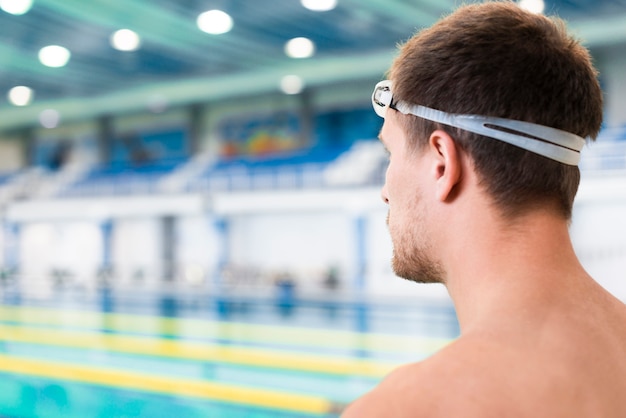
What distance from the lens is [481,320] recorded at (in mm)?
859

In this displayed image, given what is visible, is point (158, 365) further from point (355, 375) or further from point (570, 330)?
point (570, 330)

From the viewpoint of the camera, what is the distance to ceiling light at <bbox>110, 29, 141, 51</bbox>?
11539mm

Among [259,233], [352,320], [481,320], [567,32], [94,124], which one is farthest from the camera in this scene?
[94,124]

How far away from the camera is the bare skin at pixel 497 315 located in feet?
2.52

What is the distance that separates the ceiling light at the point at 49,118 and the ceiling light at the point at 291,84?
723 cm

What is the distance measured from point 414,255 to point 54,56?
44.6ft

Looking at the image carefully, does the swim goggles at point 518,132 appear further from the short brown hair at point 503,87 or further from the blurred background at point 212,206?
the blurred background at point 212,206

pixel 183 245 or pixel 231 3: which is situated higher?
pixel 231 3

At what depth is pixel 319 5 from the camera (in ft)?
33.1

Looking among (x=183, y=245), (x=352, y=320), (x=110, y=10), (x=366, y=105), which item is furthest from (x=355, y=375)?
(x=183, y=245)

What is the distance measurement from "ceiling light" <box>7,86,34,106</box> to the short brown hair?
1690cm

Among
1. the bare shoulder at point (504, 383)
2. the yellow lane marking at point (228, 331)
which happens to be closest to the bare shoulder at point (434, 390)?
the bare shoulder at point (504, 383)

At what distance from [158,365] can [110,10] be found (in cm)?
535

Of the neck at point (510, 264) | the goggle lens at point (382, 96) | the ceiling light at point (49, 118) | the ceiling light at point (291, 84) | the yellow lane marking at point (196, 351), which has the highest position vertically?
the ceiling light at point (49, 118)
